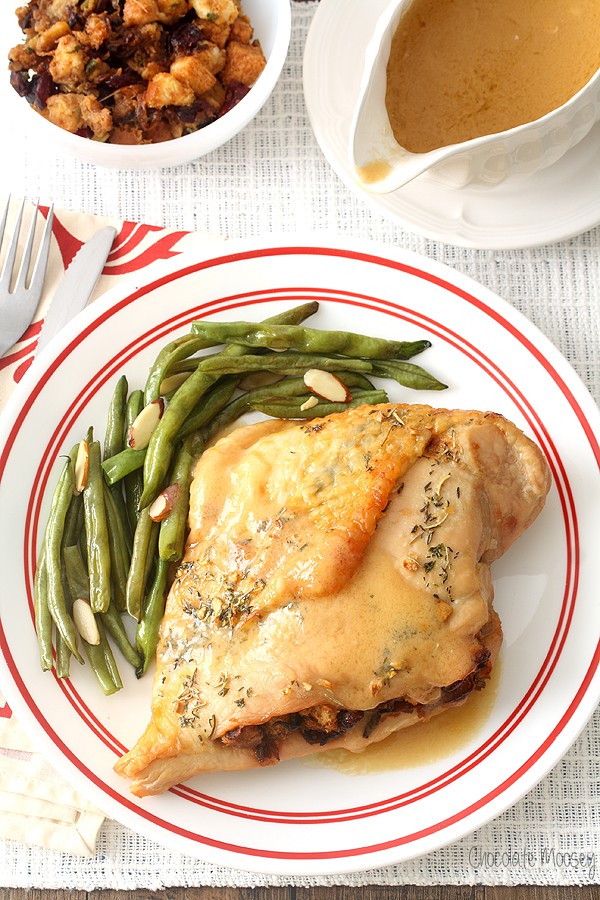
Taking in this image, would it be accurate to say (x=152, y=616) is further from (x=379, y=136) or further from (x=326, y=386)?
(x=379, y=136)

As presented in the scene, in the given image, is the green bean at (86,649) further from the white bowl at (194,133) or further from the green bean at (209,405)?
the white bowl at (194,133)

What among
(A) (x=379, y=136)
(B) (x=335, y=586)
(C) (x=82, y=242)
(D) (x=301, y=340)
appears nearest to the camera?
(B) (x=335, y=586)

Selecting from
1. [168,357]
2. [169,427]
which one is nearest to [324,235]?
[168,357]

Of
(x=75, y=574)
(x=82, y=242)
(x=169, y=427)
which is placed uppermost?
(x=82, y=242)

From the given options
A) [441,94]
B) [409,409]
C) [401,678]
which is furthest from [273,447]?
[441,94]

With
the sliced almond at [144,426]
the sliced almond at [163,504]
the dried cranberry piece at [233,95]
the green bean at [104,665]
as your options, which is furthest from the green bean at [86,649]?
the dried cranberry piece at [233,95]

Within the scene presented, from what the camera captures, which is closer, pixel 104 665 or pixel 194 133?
pixel 104 665

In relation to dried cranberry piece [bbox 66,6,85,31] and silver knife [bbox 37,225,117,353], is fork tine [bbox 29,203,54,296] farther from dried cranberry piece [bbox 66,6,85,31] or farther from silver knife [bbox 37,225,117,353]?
dried cranberry piece [bbox 66,6,85,31]
